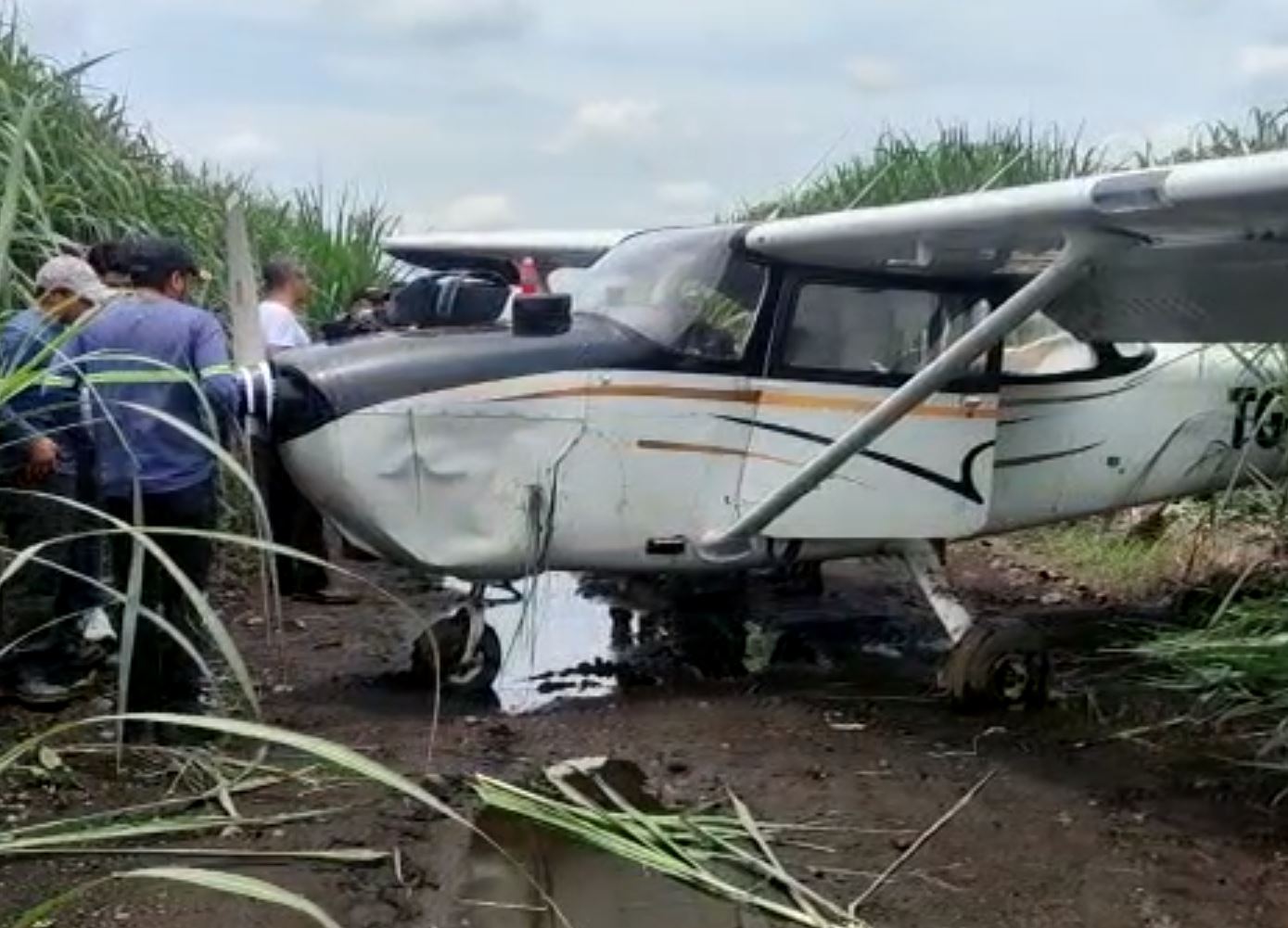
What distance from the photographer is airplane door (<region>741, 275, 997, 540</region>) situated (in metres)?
7.04

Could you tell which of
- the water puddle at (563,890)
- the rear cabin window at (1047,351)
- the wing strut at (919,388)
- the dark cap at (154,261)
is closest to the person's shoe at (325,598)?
the wing strut at (919,388)

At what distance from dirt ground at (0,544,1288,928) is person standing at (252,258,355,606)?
0.43 m

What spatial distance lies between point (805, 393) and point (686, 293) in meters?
0.64

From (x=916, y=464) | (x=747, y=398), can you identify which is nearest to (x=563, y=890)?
(x=747, y=398)

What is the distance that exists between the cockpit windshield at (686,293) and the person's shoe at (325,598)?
98.3 inches

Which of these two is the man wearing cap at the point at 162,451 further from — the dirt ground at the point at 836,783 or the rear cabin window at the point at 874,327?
the rear cabin window at the point at 874,327

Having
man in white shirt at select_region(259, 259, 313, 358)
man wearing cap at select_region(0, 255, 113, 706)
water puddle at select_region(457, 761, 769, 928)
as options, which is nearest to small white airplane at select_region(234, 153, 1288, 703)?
man wearing cap at select_region(0, 255, 113, 706)

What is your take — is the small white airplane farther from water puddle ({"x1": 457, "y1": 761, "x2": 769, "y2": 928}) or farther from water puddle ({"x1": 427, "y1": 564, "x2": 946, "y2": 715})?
water puddle ({"x1": 457, "y1": 761, "x2": 769, "y2": 928})

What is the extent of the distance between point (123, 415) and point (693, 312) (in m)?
2.37

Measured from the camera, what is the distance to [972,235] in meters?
6.67

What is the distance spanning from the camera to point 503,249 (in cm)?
1288

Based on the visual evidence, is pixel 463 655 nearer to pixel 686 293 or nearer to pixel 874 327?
pixel 686 293

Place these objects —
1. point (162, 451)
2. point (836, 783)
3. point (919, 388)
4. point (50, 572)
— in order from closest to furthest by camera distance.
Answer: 1. point (836, 783)
2. point (162, 451)
3. point (50, 572)
4. point (919, 388)

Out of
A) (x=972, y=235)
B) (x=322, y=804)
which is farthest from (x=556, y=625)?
(x=322, y=804)
